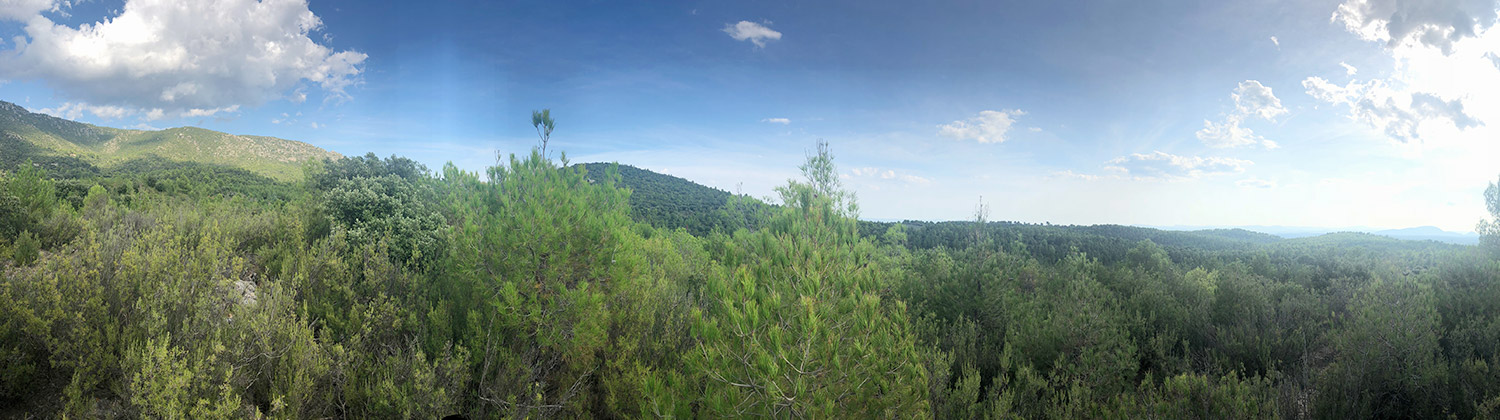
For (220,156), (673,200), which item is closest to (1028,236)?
(673,200)

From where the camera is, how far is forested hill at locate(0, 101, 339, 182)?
10898 centimetres

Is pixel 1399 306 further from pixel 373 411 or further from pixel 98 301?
Answer: pixel 98 301

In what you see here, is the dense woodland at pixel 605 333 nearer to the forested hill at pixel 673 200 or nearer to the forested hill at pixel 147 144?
the forested hill at pixel 673 200

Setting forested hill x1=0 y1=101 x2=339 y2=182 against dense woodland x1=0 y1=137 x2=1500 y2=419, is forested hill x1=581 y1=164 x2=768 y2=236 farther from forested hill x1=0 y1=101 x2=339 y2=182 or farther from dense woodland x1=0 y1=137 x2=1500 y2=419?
forested hill x1=0 y1=101 x2=339 y2=182

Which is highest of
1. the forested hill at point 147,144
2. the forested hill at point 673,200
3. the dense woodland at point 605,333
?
the forested hill at point 147,144

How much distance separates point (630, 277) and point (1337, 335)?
1366cm

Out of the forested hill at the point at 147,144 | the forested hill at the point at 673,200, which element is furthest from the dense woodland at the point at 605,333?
the forested hill at the point at 147,144

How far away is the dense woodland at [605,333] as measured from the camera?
5789 millimetres

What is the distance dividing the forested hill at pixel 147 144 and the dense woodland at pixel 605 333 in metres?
125

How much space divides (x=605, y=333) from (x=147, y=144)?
191 meters

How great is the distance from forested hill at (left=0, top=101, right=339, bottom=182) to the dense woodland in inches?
4906

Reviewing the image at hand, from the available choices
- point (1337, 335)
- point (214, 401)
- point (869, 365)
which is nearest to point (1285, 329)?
point (1337, 335)

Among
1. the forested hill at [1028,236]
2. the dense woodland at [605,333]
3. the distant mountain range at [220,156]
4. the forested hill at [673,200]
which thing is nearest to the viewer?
the dense woodland at [605,333]

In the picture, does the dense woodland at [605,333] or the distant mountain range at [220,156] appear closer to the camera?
the dense woodland at [605,333]
